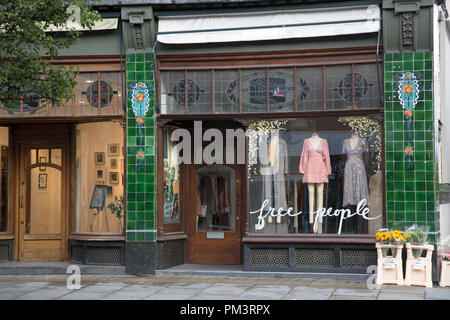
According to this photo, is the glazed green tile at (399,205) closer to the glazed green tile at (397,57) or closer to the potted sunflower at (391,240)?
the potted sunflower at (391,240)

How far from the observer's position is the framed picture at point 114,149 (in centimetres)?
1388

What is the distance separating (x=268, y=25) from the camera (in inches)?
515

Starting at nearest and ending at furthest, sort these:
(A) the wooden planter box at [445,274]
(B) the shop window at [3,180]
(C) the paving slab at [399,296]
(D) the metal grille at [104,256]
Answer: (C) the paving slab at [399,296]
(A) the wooden planter box at [445,274]
(D) the metal grille at [104,256]
(B) the shop window at [3,180]

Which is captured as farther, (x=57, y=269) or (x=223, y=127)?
(x=223, y=127)

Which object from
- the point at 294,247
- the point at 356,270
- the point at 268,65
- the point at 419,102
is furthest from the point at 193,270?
the point at 419,102

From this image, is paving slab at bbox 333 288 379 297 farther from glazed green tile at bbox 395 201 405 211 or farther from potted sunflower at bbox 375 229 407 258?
glazed green tile at bbox 395 201 405 211

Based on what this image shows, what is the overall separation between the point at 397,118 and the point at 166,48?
480 centimetres

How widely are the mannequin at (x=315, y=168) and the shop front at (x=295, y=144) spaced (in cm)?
2

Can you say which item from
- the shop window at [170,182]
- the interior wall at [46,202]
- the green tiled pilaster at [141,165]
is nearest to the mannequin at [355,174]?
the shop window at [170,182]

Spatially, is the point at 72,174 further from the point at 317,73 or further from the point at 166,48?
the point at 317,73

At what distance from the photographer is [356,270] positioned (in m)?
12.6

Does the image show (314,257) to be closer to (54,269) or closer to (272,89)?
(272,89)

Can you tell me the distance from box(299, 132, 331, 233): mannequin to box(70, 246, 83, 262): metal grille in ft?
16.1

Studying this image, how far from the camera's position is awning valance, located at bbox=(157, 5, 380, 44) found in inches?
499
